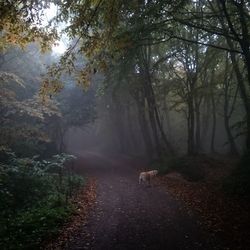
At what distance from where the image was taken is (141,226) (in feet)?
33.9

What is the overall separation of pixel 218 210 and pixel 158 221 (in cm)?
208

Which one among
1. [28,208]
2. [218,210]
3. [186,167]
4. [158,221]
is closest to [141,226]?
[158,221]

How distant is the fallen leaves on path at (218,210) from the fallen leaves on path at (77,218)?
3474mm

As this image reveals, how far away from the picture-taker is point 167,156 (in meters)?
25.7

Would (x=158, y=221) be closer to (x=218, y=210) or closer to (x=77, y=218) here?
(x=218, y=210)

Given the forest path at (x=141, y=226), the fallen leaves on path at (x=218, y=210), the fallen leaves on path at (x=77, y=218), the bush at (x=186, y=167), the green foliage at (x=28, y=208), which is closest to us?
the forest path at (x=141, y=226)

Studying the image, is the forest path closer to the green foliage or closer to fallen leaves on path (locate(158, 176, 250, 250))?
fallen leaves on path (locate(158, 176, 250, 250))

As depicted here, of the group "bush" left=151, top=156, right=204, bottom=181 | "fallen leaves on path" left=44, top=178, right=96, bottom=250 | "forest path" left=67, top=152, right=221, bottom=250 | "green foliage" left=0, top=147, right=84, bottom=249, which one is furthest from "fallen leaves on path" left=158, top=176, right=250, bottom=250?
"green foliage" left=0, top=147, right=84, bottom=249

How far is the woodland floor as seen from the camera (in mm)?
8797

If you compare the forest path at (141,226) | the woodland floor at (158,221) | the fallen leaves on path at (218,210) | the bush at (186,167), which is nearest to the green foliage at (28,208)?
the woodland floor at (158,221)

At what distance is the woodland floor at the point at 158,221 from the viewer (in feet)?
28.9

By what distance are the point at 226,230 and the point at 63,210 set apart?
520 centimetres

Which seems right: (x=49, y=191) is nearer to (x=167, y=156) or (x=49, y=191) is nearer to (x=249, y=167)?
(x=249, y=167)

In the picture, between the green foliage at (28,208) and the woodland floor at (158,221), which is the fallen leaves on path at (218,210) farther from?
the green foliage at (28,208)
